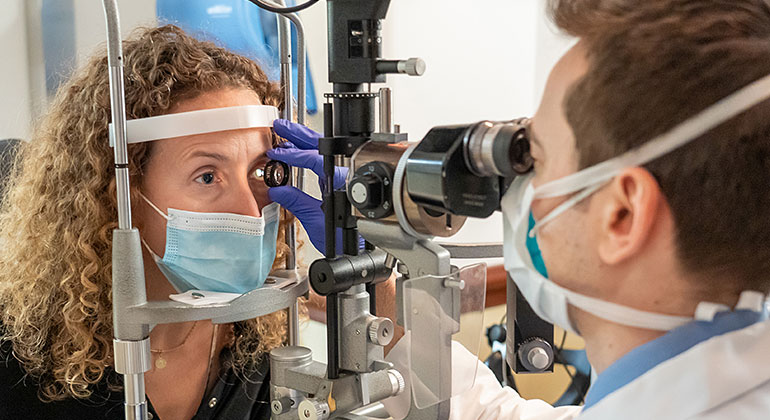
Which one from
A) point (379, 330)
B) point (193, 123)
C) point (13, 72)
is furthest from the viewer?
point (13, 72)

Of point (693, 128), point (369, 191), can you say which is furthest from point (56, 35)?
point (693, 128)

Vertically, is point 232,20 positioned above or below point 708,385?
above

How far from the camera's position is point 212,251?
1257mm

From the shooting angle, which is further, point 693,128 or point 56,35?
point 56,35

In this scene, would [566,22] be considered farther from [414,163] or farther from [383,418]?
[383,418]

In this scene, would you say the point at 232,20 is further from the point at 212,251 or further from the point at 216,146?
the point at 212,251

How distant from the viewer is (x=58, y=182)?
1.36 meters

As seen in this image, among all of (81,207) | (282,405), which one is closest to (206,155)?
(81,207)

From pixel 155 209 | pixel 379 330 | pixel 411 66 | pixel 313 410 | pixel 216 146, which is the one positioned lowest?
pixel 313 410

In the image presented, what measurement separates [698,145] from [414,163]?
0.29 m

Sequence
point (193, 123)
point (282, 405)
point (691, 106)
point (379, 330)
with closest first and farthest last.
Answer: point (691, 106) < point (379, 330) < point (282, 405) < point (193, 123)

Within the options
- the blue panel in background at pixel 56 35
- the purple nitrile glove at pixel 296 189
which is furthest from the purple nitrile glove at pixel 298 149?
the blue panel in background at pixel 56 35

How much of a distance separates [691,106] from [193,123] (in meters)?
0.82

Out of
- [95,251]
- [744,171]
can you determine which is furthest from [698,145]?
[95,251]
